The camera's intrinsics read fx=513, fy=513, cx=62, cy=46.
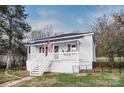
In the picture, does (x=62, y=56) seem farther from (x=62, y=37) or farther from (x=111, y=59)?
(x=111, y=59)

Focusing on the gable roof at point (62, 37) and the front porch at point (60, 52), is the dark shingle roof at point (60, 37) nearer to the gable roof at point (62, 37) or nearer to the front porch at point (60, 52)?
the gable roof at point (62, 37)

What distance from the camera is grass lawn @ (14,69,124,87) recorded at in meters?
10.9

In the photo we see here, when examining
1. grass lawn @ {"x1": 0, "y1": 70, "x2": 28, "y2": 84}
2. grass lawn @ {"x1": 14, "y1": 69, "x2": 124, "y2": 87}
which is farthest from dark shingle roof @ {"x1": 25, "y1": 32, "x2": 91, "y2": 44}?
grass lawn @ {"x1": 14, "y1": 69, "x2": 124, "y2": 87}

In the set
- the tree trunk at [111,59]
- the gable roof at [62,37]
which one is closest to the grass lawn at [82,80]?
the tree trunk at [111,59]

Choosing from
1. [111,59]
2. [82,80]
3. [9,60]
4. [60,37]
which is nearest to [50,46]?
[60,37]

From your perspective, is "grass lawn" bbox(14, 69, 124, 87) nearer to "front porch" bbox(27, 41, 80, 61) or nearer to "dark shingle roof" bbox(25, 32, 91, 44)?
"front porch" bbox(27, 41, 80, 61)

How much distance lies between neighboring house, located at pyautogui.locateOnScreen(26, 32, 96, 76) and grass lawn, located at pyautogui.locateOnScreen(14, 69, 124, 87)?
211mm

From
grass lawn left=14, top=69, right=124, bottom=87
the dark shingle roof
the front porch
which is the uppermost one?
the dark shingle roof

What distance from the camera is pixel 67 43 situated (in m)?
11.6

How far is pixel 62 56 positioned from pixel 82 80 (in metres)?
0.97

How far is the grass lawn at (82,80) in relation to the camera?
35.6 feet

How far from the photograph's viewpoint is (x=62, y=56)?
38.1 feet
